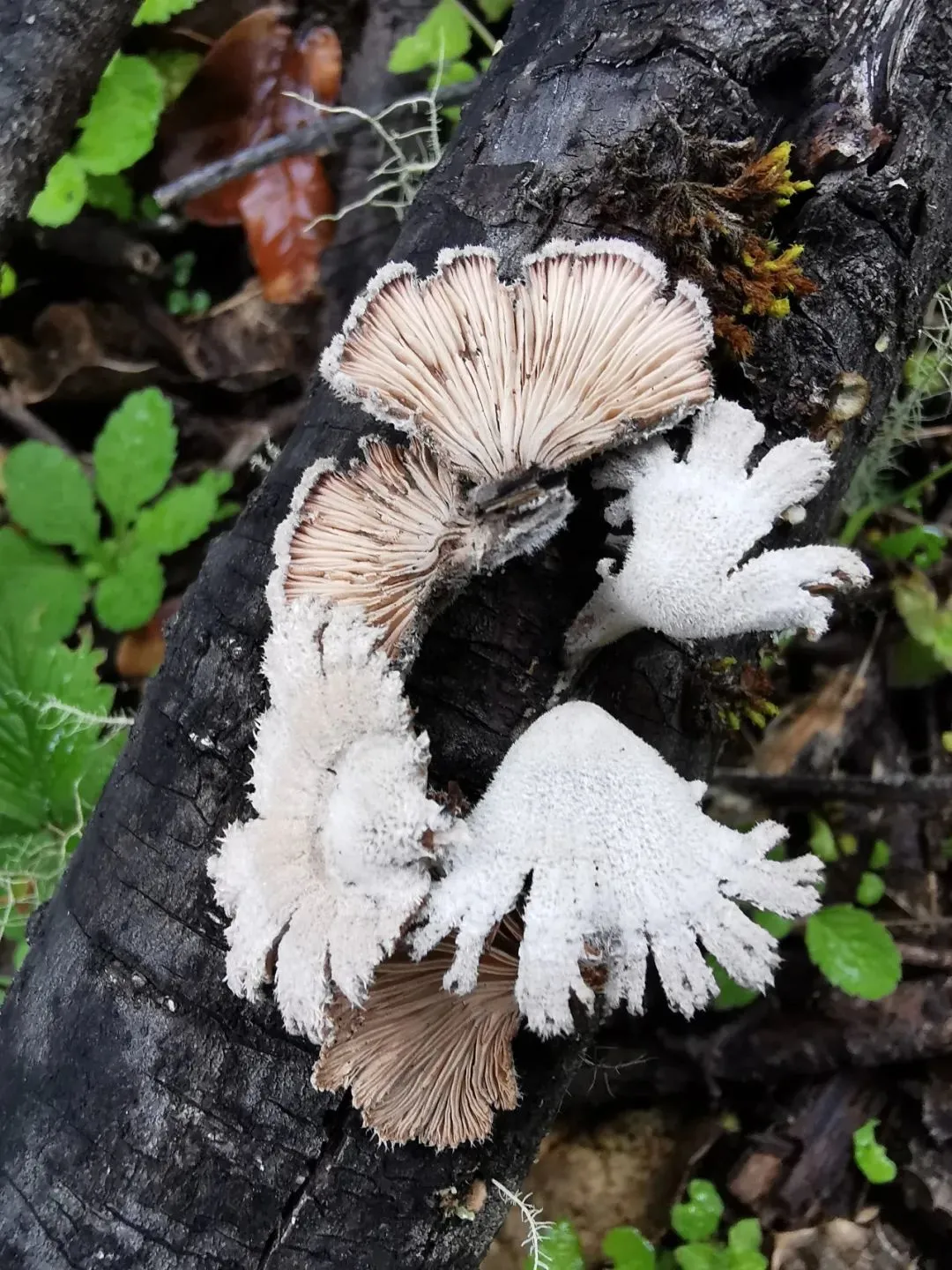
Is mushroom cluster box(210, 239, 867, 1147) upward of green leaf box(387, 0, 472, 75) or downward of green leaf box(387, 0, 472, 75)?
downward

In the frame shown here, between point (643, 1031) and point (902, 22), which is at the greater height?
point (902, 22)

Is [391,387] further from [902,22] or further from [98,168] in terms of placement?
[98,168]

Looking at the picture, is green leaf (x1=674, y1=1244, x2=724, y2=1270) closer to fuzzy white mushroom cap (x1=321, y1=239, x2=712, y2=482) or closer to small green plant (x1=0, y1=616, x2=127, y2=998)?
small green plant (x1=0, y1=616, x2=127, y2=998)

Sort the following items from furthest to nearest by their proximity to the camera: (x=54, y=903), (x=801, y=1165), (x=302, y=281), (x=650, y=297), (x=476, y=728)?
(x=302, y=281)
(x=801, y=1165)
(x=54, y=903)
(x=476, y=728)
(x=650, y=297)

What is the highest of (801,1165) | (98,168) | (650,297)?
(98,168)

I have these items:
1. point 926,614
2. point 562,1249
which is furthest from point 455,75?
point 562,1249

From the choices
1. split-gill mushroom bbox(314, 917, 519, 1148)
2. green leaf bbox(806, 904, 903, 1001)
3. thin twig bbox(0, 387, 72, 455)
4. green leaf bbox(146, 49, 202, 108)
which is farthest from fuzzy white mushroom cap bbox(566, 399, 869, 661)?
green leaf bbox(146, 49, 202, 108)

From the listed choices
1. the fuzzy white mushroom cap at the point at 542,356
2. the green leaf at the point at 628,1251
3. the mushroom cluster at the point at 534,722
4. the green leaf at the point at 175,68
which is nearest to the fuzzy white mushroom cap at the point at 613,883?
the mushroom cluster at the point at 534,722

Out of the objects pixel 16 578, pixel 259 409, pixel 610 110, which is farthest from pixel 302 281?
pixel 610 110
